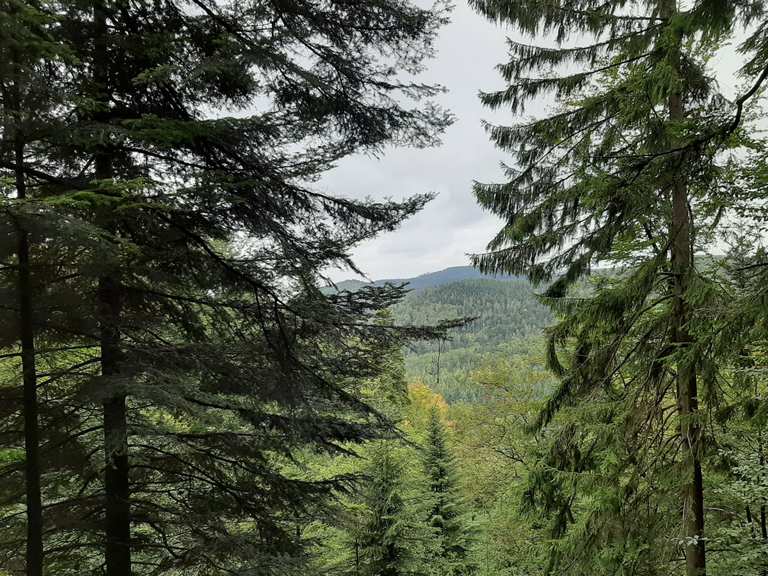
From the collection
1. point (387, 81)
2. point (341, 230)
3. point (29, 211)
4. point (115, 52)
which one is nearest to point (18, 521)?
point (29, 211)

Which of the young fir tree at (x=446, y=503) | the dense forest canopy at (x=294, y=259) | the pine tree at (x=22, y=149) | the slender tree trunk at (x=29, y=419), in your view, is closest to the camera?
the pine tree at (x=22, y=149)

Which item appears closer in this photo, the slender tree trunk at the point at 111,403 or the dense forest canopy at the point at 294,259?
the dense forest canopy at the point at 294,259

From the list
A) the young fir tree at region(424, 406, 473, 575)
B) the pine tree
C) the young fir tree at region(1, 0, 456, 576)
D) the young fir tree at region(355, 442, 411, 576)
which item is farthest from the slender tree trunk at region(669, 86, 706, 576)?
the young fir tree at region(424, 406, 473, 575)

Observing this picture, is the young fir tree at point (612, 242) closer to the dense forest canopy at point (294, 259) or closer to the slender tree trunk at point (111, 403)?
the dense forest canopy at point (294, 259)

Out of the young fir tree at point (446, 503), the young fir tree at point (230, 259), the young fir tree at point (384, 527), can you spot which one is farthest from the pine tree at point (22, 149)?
the young fir tree at point (446, 503)

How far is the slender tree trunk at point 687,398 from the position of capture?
4.35 m

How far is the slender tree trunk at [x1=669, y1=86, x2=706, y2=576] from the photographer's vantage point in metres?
4.35

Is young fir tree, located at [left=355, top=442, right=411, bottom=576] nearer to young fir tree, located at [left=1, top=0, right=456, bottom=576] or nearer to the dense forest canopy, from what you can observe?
the dense forest canopy

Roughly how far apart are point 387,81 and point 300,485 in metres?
3.98

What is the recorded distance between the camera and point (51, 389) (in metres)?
3.94

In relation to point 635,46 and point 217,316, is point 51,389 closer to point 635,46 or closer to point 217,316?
point 217,316

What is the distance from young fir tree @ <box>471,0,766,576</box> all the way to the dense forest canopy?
0.11 ft

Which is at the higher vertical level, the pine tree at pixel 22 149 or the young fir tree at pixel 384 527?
the pine tree at pixel 22 149

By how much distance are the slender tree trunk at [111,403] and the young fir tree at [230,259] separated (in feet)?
0.05
